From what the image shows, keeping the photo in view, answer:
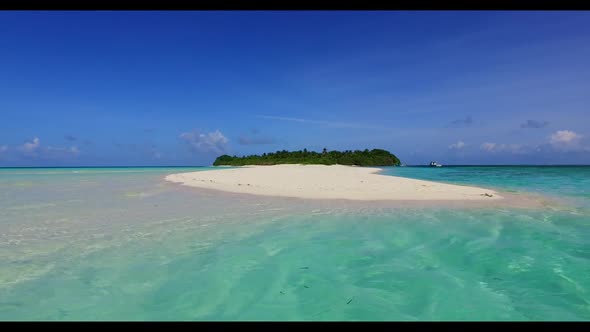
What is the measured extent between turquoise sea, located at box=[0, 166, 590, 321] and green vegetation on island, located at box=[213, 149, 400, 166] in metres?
88.9

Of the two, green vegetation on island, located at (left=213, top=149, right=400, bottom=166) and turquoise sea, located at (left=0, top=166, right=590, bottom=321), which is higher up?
green vegetation on island, located at (left=213, top=149, right=400, bottom=166)

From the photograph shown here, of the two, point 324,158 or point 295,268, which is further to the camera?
point 324,158

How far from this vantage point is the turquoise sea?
3490mm

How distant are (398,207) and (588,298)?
6.71 m

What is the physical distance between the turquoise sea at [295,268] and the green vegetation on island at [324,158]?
8887 centimetres

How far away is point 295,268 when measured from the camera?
4.74 meters

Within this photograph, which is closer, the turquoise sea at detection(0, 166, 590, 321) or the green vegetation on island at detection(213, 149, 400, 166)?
the turquoise sea at detection(0, 166, 590, 321)

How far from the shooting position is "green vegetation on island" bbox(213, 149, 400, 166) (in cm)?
10186

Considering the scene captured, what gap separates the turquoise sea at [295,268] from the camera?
349cm

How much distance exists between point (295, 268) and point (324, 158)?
318 feet

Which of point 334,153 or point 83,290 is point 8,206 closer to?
point 83,290

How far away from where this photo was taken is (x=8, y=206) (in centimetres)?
1145

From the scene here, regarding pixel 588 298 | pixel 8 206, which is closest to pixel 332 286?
pixel 588 298
